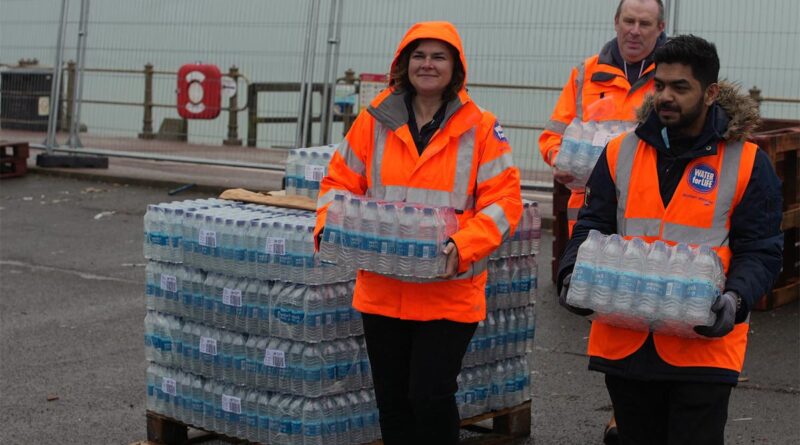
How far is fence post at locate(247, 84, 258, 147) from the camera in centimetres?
1592

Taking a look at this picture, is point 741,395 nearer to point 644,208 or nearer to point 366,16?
point 644,208

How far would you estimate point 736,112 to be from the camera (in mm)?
4438

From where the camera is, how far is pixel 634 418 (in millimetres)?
4484

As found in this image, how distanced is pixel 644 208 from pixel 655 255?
0.22m

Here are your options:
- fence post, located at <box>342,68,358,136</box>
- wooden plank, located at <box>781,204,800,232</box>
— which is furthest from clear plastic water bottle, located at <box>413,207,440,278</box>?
fence post, located at <box>342,68,358,136</box>

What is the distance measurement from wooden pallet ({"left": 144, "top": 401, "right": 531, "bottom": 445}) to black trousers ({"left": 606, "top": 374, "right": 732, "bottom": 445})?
1949mm

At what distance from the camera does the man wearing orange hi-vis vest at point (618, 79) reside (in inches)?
262

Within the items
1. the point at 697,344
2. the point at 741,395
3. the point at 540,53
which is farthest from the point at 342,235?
the point at 540,53

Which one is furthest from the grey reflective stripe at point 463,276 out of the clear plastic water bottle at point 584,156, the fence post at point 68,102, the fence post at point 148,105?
the fence post at point 68,102

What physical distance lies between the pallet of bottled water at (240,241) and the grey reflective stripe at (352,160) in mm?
580

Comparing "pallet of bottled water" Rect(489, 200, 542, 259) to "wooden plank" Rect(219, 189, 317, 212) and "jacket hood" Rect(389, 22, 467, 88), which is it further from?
"jacket hood" Rect(389, 22, 467, 88)

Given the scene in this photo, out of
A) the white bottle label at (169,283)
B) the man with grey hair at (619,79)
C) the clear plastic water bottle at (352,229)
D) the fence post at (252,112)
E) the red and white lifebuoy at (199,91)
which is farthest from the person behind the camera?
the red and white lifebuoy at (199,91)

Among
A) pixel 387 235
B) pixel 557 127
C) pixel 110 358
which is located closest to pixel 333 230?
pixel 387 235

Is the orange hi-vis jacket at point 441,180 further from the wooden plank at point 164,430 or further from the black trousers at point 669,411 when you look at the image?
the wooden plank at point 164,430
